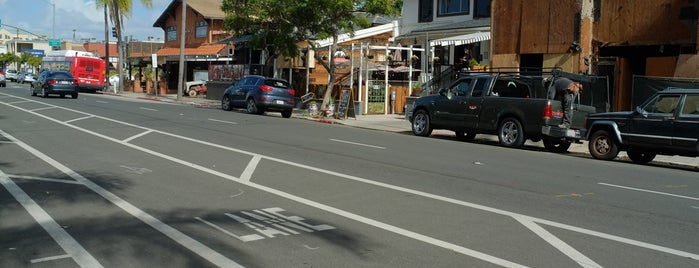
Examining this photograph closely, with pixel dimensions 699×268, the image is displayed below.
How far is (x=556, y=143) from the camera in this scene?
16.9m

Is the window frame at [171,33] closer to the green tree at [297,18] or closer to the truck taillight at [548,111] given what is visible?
the green tree at [297,18]

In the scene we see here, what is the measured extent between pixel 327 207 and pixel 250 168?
11.2 feet

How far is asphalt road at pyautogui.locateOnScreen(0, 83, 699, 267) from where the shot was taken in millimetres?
5938

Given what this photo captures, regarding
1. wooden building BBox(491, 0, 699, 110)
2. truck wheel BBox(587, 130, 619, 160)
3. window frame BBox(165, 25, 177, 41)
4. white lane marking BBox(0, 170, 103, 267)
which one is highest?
window frame BBox(165, 25, 177, 41)

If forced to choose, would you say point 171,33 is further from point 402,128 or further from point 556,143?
point 556,143

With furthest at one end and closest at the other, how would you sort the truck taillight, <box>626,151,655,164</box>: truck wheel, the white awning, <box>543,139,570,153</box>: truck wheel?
the white awning
<box>543,139,570,153</box>: truck wheel
the truck taillight
<box>626,151,655,164</box>: truck wheel

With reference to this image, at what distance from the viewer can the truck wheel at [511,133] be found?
53.4 feet

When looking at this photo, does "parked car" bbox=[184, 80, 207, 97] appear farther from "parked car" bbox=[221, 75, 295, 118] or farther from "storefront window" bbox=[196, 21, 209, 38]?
"parked car" bbox=[221, 75, 295, 118]

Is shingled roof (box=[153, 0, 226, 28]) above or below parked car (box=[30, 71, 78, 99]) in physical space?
above

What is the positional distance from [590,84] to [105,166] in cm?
1215

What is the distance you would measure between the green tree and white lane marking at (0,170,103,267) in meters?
17.4

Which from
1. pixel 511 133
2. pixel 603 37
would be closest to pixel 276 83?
pixel 511 133

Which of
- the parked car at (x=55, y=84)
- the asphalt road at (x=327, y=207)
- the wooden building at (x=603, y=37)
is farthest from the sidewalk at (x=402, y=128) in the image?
the parked car at (x=55, y=84)

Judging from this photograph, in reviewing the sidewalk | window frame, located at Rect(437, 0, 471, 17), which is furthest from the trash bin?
window frame, located at Rect(437, 0, 471, 17)
